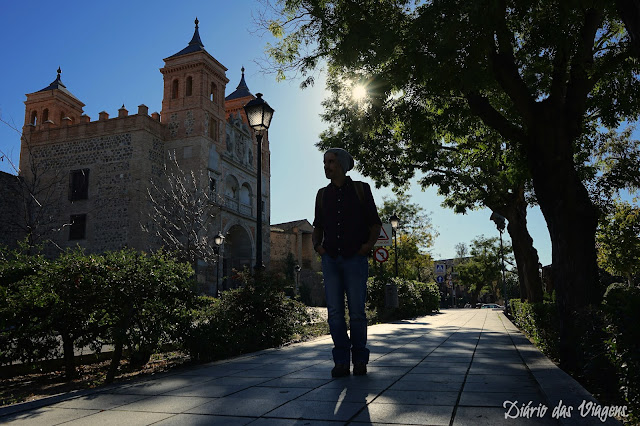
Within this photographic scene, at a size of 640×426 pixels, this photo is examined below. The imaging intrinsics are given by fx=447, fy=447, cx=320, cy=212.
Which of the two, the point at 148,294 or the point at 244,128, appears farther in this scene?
the point at 244,128

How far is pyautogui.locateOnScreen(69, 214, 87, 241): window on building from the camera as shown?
96.4ft

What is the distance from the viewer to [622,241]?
2592 cm

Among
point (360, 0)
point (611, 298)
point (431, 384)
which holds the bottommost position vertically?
point (431, 384)

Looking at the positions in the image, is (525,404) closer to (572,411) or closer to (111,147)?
(572,411)

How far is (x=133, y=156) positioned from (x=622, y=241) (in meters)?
30.3

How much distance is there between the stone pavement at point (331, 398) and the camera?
252 cm

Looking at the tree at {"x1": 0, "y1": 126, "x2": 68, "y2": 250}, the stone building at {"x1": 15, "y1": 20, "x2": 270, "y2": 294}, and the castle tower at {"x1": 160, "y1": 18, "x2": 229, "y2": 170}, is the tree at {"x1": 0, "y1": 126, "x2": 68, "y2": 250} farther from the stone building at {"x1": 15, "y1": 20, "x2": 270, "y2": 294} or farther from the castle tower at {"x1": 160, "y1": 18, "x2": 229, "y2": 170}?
the castle tower at {"x1": 160, "y1": 18, "x2": 229, "y2": 170}

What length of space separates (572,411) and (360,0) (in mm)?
7949

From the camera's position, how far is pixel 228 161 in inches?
1321

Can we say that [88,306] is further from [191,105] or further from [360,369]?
[191,105]

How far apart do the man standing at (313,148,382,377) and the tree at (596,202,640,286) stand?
25611 millimetres

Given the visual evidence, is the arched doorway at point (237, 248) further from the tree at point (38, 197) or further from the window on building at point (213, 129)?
the tree at point (38, 197)

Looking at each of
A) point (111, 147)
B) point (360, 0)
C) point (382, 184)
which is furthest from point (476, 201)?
point (111, 147)

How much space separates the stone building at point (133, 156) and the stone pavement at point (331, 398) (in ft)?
84.1
